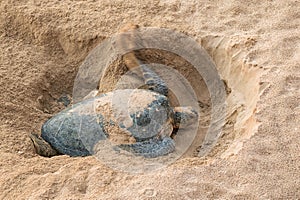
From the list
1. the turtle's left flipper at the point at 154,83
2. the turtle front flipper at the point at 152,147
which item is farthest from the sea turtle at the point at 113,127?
the turtle's left flipper at the point at 154,83

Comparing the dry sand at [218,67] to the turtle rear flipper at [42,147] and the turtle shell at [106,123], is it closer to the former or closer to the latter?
the turtle rear flipper at [42,147]

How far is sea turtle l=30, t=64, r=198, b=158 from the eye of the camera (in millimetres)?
2217

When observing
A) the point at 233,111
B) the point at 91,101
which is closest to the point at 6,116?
the point at 91,101

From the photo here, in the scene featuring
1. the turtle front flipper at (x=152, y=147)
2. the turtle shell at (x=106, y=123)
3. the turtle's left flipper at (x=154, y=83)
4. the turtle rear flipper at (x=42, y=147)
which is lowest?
the turtle rear flipper at (x=42, y=147)

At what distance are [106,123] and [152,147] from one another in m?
0.25

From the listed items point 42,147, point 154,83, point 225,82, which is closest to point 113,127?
point 42,147

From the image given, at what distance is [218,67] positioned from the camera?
267cm

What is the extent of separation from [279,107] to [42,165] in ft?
3.62

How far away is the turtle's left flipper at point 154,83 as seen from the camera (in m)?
2.62

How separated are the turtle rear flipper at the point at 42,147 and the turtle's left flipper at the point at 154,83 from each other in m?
0.67

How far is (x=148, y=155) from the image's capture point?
2143 millimetres

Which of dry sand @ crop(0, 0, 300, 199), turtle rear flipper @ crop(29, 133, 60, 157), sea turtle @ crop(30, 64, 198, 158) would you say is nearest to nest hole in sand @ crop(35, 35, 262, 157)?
dry sand @ crop(0, 0, 300, 199)

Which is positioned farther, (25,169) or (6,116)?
(6,116)

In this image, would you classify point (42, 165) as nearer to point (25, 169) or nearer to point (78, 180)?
→ point (25, 169)
